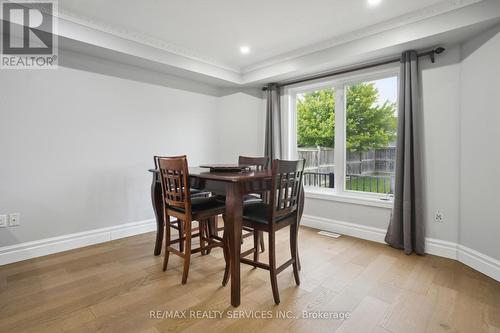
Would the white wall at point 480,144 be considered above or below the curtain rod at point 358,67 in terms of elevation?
below

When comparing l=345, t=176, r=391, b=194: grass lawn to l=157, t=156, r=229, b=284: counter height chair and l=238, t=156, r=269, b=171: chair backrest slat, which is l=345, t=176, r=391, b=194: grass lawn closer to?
l=238, t=156, r=269, b=171: chair backrest slat

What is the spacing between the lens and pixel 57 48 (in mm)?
2686

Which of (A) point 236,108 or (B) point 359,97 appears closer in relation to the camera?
(B) point 359,97

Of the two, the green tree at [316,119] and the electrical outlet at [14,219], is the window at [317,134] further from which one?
the electrical outlet at [14,219]

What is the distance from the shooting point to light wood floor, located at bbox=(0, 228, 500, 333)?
161 cm

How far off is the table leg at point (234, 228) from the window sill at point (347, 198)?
200 cm

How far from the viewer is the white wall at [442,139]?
2.53 m

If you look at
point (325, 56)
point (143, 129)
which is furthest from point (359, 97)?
point (143, 129)

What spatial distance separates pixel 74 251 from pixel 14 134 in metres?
1.30

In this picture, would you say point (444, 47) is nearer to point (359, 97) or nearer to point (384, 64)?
point (384, 64)

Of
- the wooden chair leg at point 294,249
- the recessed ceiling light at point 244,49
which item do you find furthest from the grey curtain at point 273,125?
the wooden chair leg at point 294,249

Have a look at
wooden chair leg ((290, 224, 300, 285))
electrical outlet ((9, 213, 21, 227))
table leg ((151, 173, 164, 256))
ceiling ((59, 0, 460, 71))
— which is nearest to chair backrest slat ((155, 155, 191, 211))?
table leg ((151, 173, 164, 256))

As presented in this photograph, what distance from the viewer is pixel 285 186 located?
1875 millimetres

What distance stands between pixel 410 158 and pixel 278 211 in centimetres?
172
